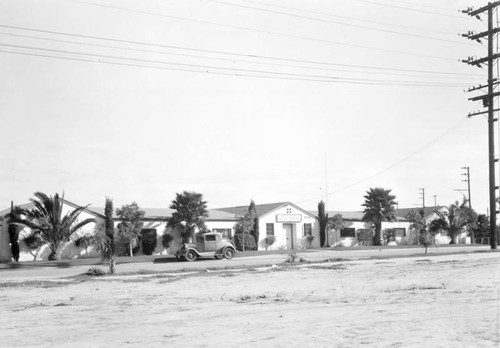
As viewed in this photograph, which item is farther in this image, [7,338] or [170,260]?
[170,260]

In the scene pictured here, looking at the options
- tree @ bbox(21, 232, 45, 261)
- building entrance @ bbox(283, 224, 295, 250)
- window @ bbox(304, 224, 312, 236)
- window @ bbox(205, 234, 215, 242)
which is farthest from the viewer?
window @ bbox(304, 224, 312, 236)

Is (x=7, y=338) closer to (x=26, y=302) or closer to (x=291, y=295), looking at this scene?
(x=26, y=302)

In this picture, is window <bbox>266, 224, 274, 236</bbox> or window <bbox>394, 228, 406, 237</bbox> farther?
window <bbox>394, 228, 406, 237</bbox>

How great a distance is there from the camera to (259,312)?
1152 cm

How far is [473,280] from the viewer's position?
57.5ft

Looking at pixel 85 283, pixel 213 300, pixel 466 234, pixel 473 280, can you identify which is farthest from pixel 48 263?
pixel 466 234

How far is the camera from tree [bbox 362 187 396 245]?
184ft

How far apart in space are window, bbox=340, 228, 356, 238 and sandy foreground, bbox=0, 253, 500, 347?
37.1m

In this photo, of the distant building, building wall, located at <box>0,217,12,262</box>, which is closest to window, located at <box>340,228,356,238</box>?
the distant building

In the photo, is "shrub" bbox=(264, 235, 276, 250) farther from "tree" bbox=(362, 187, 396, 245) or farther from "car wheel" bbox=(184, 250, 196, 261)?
"car wheel" bbox=(184, 250, 196, 261)

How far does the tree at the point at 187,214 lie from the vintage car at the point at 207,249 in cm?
856

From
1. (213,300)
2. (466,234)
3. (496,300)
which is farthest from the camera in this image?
(466,234)

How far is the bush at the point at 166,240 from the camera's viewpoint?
42875 mm

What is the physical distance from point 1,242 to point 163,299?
2664 centimetres
